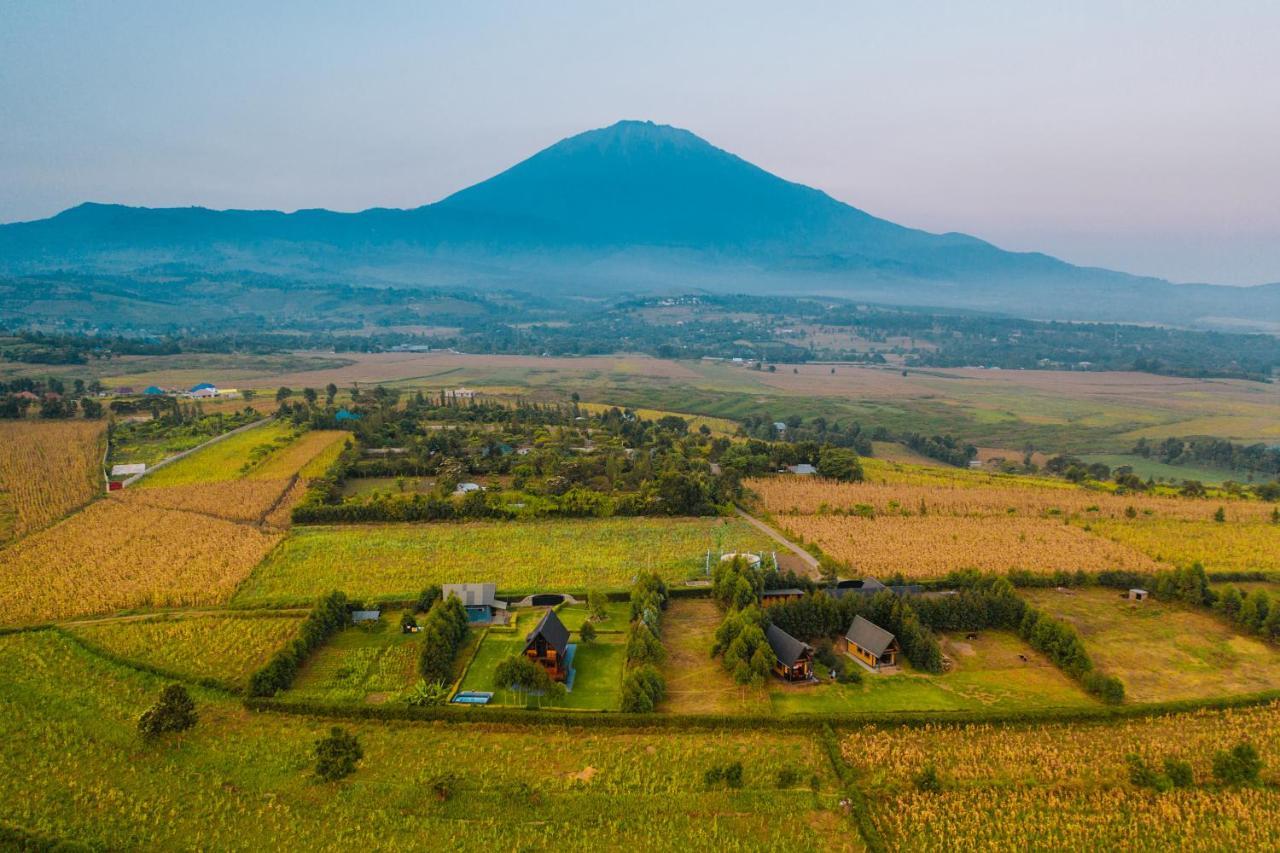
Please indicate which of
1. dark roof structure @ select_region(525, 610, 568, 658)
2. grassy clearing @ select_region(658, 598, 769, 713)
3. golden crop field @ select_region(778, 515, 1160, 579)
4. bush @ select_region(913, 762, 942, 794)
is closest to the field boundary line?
dark roof structure @ select_region(525, 610, 568, 658)

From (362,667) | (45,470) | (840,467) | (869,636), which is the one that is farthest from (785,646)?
(45,470)

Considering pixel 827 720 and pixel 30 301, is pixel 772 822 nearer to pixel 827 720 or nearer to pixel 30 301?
pixel 827 720

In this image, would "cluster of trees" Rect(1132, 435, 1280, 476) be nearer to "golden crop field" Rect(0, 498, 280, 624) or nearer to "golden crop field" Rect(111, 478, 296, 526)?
"golden crop field" Rect(111, 478, 296, 526)

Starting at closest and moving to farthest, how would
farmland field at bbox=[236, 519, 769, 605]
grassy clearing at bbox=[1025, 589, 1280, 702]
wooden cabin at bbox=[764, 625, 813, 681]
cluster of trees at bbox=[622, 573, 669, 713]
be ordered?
cluster of trees at bbox=[622, 573, 669, 713], wooden cabin at bbox=[764, 625, 813, 681], grassy clearing at bbox=[1025, 589, 1280, 702], farmland field at bbox=[236, 519, 769, 605]

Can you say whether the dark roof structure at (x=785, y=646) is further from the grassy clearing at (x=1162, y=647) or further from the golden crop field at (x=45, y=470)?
the golden crop field at (x=45, y=470)

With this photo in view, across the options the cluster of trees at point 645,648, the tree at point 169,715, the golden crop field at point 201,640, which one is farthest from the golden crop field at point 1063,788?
the golden crop field at point 201,640

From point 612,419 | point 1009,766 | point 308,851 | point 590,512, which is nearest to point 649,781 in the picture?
point 308,851
